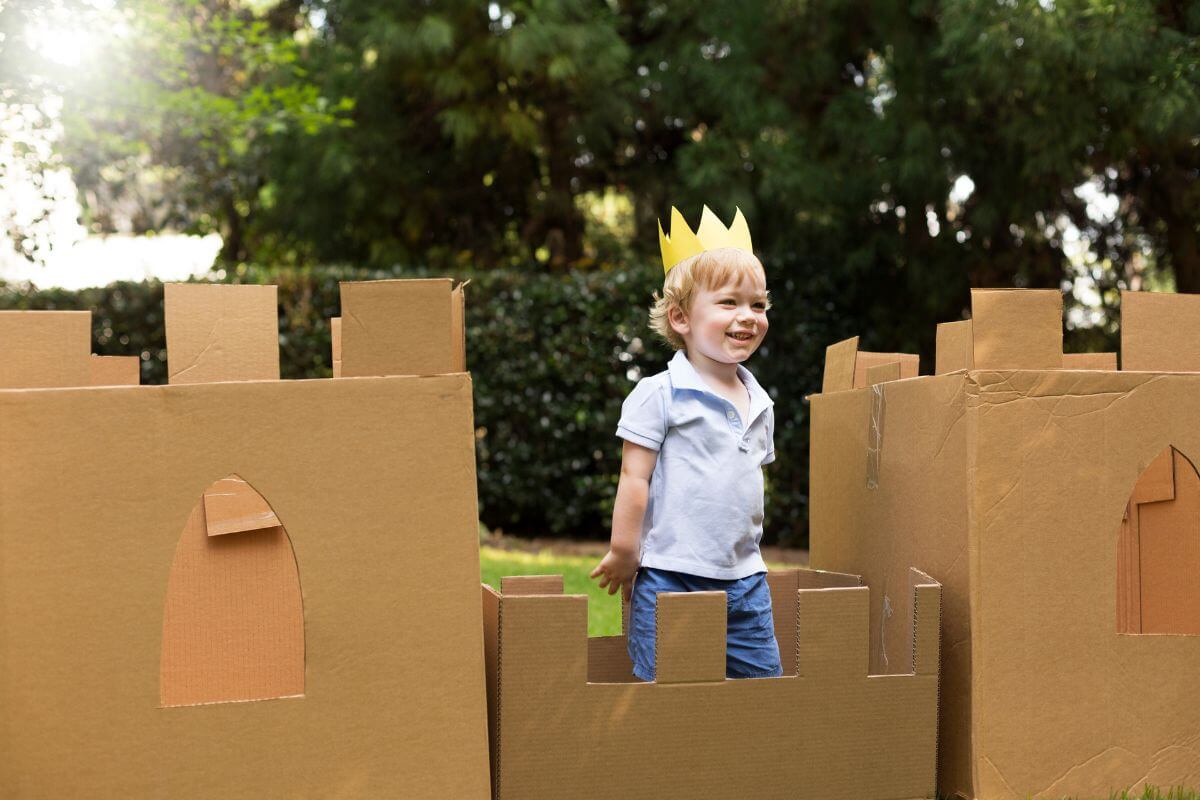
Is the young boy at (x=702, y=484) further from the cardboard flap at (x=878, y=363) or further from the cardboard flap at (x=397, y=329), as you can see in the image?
the cardboard flap at (x=397, y=329)

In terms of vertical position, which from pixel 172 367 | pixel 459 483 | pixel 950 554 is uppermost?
pixel 172 367

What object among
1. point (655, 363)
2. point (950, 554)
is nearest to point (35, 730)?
point (950, 554)

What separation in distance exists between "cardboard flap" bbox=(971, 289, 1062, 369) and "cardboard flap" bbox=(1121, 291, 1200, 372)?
17cm

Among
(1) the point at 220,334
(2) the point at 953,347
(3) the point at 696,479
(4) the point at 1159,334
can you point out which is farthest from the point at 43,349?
(4) the point at 1159,334

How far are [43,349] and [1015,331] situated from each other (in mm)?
1515

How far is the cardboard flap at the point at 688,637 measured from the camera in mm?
1773

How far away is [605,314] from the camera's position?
686 cm

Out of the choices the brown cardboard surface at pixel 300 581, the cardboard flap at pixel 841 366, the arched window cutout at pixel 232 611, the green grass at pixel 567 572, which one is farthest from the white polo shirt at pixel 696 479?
the green grass at pixel 567 572

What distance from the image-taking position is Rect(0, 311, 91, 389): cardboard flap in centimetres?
164

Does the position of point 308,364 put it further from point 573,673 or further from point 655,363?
point 573,673

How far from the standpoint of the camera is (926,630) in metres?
1.86

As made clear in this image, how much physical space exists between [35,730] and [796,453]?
5.62 meters

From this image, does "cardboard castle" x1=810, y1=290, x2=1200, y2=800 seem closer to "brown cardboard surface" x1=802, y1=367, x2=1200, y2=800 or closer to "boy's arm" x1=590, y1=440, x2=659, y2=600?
"brown cardboard surface" x1=802, y1=367, x2=1200, y2=800

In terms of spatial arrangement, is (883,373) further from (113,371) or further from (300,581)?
(113,371)
